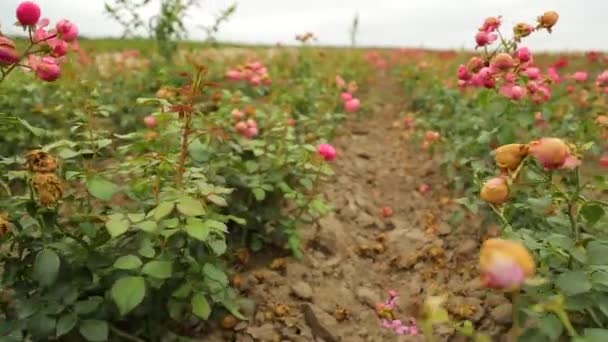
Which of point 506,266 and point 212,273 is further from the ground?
point 506,266

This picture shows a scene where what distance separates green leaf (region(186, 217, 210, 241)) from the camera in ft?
4.80

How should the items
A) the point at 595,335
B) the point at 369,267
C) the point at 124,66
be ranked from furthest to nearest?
the point at 124,66, the point at 369,267, the point at 595,335

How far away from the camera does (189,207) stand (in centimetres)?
148

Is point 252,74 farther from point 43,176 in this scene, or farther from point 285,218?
point 43,176

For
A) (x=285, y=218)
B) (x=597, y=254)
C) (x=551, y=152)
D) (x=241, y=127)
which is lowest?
(x=285, y=218)

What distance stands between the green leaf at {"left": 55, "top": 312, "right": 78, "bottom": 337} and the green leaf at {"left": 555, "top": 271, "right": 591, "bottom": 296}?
50.1 inches

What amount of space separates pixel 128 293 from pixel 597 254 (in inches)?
48.1

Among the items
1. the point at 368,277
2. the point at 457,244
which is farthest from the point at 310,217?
the point at 457,244

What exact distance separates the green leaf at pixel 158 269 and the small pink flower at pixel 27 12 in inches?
28.9

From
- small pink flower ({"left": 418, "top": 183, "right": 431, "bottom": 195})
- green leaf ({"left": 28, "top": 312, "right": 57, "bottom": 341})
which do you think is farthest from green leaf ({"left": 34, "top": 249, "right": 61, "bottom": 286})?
small pink flower ({"left": 418, "top": 183, "right": 431, "bottom": 195})

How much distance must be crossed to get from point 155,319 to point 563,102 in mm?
4271

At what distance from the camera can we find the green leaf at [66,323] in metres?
1.50

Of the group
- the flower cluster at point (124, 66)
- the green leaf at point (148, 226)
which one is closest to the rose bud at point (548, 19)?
the green leaf at point (148, 226)

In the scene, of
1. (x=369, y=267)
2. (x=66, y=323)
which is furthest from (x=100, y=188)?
(x=369, y=267)
